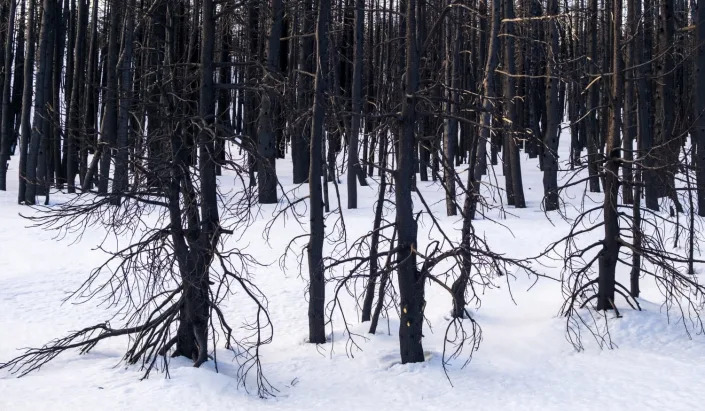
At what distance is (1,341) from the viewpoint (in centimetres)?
1065

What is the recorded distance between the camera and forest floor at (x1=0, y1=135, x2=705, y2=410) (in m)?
7.87

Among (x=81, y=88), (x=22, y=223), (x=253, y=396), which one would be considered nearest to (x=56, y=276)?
(x=22, y=223)

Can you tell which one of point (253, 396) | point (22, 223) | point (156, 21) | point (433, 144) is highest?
point (156, 21)

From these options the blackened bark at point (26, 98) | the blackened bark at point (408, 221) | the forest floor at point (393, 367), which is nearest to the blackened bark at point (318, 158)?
the forest floor at point (393, 367)

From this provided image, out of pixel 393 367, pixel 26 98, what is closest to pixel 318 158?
pixel 393 367

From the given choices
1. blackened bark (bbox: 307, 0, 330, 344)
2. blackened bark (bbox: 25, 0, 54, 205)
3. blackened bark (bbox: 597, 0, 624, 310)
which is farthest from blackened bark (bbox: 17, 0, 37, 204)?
blackened bark (bbox: 597, 0, 624, 310)

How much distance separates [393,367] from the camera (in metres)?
9.05

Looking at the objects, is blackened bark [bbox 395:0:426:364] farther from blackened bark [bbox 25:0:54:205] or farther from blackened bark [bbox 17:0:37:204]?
blackened bark [bbox 17:0:37:204]

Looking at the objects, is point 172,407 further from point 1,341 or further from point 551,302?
point 551,302

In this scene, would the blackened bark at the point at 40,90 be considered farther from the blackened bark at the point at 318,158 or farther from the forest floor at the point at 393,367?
the blackened bark at the point at 318,158

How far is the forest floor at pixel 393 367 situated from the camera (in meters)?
7.87

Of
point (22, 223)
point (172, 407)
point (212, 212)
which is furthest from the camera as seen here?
point (22, 223)

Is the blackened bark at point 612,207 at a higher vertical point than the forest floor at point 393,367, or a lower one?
higher

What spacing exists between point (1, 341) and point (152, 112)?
4487mm
